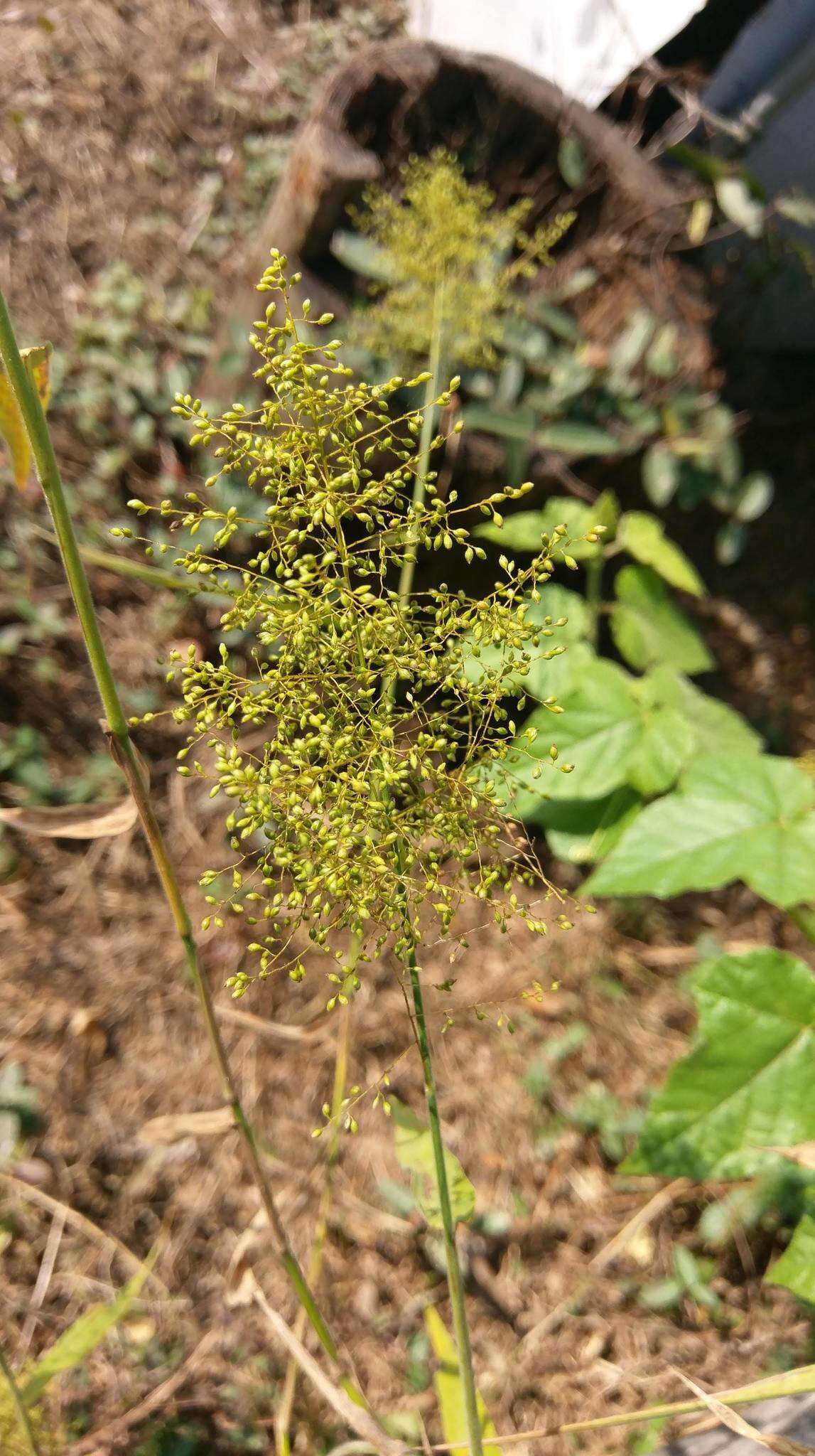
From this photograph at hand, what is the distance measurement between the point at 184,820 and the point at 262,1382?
1.21 m

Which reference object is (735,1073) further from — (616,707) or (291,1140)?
(291,1140)

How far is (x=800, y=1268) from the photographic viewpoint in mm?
1273

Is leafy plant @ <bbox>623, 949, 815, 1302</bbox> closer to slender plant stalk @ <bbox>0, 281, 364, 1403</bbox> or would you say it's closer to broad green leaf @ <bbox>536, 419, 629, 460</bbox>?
slender plant stalk @ <bbox>0, 281, 364, 1403</bbox>

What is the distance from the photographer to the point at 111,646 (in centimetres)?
247

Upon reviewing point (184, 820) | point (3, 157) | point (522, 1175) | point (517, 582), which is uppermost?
point (3, 157)

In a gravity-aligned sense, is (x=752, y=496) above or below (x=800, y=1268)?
above

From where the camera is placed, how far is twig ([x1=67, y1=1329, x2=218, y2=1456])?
5.86ft

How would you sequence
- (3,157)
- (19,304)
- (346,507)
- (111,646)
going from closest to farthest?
1. (346,507)
2. (111,646)
3. (19,304)
4. (3,157)

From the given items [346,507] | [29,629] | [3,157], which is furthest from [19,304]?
[346,507]

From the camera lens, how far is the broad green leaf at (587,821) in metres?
1.73

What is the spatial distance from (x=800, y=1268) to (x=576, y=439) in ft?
5.58

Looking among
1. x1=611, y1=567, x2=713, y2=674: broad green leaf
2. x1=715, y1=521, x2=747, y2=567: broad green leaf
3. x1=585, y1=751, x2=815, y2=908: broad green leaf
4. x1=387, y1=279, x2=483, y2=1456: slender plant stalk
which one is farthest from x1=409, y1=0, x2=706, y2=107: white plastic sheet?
x1=387, y1=279, x2=483, y2=1456: slender plant stalk

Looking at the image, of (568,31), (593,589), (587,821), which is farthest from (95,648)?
(568,31)

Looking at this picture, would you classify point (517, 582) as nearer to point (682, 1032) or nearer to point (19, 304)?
point (682, 1032)
